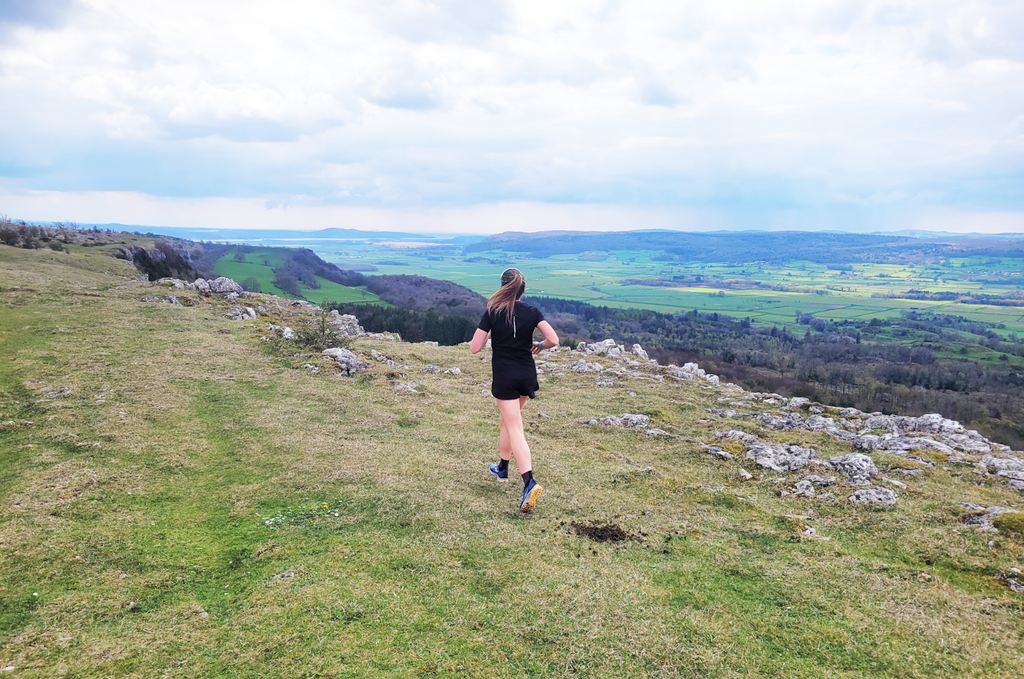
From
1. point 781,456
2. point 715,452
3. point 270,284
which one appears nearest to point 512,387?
point 715,452

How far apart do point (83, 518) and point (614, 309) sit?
18691 centimetres

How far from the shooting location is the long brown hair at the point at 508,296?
34.7 ft

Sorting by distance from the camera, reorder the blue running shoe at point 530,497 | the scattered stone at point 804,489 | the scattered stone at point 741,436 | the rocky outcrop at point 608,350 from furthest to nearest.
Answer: the rocky outcrop at point 608,350 < the scattered stone at point 741,436 < the scattered stone at point 804,489 < the blue running shoe at point 530,497

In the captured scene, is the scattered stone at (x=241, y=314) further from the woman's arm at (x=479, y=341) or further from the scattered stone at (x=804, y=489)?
the scattered stone at (x=804, y=489)

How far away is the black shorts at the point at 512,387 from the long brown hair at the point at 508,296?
4.28 feet

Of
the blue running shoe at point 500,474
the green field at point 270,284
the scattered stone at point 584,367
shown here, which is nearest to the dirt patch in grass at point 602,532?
the blue running shoe at point 500,474

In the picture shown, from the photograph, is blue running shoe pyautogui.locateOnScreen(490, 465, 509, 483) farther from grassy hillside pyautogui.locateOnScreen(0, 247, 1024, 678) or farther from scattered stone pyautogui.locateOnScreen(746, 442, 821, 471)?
scattered stone pyautogui.locateOnScreen(746, 442, 821, 471)

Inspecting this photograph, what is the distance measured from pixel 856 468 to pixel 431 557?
1290 centimetres

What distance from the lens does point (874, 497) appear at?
12.6 metres


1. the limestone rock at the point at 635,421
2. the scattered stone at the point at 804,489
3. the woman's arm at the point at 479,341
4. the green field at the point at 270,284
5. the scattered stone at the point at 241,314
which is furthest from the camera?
the green field at the point at 270,284

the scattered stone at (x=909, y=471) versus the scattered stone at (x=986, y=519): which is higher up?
the scattered stone at (x=986, y=519)

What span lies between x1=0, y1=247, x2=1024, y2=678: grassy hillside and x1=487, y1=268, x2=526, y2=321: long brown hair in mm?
4420

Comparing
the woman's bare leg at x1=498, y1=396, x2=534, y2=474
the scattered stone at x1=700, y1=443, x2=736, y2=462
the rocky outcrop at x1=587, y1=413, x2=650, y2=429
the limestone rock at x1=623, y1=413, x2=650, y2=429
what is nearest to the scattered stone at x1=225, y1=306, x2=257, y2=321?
the rocky outcrop at x1=587, y1=413, x2=650, y2=429

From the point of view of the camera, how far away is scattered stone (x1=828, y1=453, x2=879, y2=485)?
14.2 m
